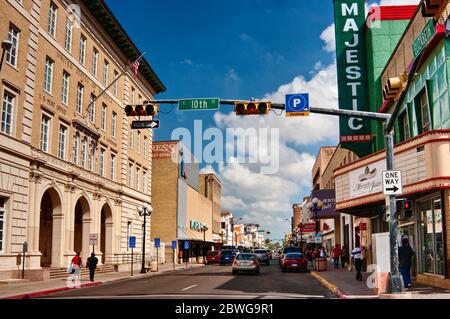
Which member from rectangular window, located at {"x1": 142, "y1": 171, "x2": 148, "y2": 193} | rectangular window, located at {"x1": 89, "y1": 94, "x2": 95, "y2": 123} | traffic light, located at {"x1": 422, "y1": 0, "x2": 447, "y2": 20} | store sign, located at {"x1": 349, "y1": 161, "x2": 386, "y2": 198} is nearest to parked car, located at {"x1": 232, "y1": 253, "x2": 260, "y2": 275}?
store sign, located at {"x1": 349, "y1": 161, "x2": 386, "y2": 198}

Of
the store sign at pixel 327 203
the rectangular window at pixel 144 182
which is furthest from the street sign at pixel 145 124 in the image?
the rectangular window at pixel 144 182

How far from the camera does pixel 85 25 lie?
37000 mm

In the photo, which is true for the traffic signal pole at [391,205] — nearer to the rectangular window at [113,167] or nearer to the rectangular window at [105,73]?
the rectangular window at [105,73]

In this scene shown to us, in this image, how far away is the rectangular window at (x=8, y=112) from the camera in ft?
83.7

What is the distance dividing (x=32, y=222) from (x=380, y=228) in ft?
67.1

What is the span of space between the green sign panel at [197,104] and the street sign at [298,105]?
2.83 m

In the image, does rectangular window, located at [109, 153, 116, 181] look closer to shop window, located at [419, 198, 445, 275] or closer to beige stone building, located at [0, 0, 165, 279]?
beige stone building, located at [0, 0, 165, 279]

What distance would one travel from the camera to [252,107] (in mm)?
17719

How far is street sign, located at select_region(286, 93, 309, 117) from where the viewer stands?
17.3 meters

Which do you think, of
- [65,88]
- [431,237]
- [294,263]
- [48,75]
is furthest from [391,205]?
[65,88]

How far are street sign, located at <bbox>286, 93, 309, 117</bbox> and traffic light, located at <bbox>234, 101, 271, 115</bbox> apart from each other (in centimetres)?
78

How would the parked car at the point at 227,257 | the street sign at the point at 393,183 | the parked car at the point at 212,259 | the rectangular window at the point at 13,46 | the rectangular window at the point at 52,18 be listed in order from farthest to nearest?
the parked car at the point at 212,259, the parked car at the point at 227,257, the rectangular window at the point at 52,18, the rectangular window at the point at 13,46, the street sign at the point at 393,183
